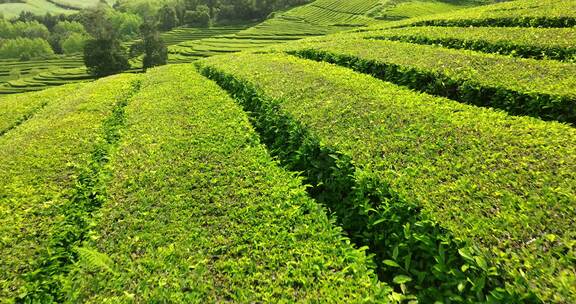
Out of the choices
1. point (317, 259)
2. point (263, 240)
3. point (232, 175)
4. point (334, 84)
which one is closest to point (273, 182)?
point (232, 175)

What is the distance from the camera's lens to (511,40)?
15.0 metres

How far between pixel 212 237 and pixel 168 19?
138m

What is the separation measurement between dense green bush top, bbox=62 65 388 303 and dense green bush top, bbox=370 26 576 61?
1231 centimetres

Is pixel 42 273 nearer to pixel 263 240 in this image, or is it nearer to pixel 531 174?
pixel 263 240

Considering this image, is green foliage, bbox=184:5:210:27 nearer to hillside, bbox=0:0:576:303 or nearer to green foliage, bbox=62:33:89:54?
green foliage, bbox=62:33:89:54

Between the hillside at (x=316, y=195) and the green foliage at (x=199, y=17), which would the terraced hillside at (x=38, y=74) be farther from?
the hillside at (x=316, y=195)

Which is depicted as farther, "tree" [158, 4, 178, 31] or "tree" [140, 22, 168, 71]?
"tree" [158, 4, 178, 31]

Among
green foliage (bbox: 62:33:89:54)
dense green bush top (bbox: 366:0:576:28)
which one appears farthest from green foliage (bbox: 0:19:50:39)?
dense green bush top (bbox: 366:0:576:28)

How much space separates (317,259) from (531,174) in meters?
4.29

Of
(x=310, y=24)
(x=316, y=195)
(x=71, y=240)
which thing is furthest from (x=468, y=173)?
(x=310, y=24)

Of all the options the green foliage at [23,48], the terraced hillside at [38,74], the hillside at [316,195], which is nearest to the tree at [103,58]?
the terraced hillside at [38,74]

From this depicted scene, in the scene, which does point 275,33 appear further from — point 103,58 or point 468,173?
point 468,173

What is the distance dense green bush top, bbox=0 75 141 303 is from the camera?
6.05 m

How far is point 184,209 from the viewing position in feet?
23.0
